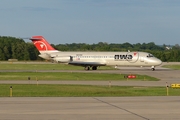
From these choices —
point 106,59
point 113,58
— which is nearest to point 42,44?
point 106,59

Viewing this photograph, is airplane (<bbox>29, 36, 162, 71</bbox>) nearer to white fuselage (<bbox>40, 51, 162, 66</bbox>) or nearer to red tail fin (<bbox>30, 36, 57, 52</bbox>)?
white fuselage (<bbox>40, 51, 162, 66</bbox>)
